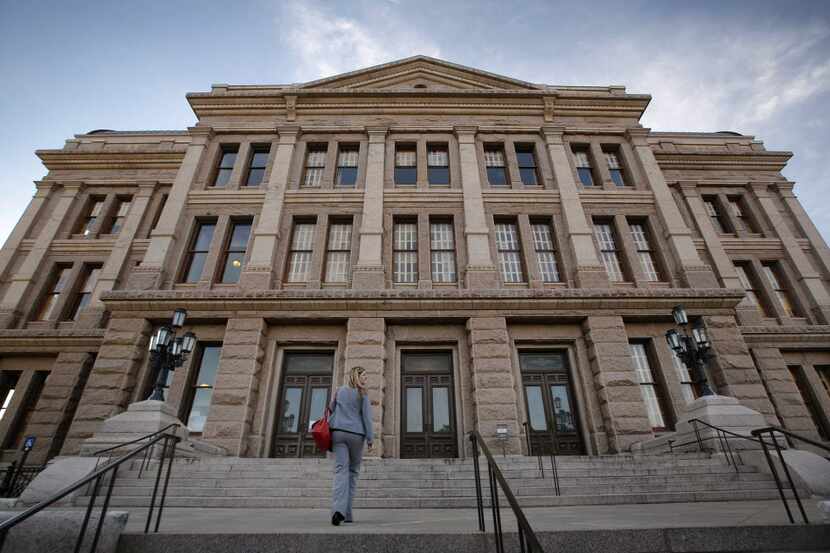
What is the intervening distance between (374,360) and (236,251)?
703 cm

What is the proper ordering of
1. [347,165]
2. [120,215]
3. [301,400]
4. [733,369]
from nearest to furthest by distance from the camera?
[733,369] < [301,400] < [347,165] < [120,215]

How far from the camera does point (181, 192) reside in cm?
1573

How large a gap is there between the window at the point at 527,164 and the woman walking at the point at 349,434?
1421 centimetres

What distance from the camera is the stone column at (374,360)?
11.5m

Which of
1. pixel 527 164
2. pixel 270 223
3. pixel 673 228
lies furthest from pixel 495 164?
pixel 270 223

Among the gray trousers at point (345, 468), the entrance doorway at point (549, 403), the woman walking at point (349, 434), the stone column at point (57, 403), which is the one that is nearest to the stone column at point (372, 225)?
the entrance doorway at point (549, 403)

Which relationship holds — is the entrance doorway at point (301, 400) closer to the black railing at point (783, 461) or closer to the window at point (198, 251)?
the window at point (198, 251)

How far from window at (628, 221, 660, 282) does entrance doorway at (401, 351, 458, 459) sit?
26.3 feet

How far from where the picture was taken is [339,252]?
1512cm

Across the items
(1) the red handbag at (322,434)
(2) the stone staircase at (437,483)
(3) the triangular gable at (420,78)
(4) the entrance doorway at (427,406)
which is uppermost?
(3) the triangular gable at (420,78)

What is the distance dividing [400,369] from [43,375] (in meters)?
14.6

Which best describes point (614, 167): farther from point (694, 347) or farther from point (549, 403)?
point (549, 403)

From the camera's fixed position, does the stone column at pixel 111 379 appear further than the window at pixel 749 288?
No

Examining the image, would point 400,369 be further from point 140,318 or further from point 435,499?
point 140,318
